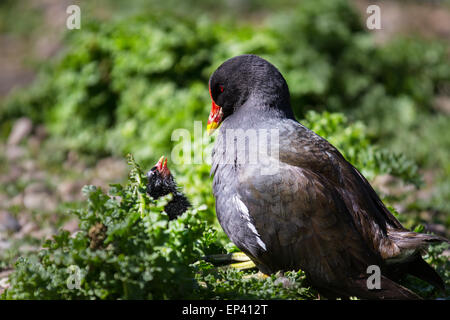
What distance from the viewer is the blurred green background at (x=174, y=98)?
636cm

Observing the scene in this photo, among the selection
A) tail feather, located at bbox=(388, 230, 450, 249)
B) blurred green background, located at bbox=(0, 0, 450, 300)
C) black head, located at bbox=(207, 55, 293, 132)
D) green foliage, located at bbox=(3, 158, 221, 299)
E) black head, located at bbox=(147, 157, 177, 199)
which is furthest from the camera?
blurred green background, located at bbox=(0, 0, 450, 300)

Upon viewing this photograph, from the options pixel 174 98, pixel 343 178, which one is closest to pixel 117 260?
pixel 343 178

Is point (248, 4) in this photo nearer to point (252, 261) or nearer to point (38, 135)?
point (38, 135)

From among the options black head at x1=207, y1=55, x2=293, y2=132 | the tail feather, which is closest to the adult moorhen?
black head at x1=207, y1=55, x2=293, y2=132

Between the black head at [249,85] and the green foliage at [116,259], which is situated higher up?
the black head at [249,85]

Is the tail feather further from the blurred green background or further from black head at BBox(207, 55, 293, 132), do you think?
the blurred green background

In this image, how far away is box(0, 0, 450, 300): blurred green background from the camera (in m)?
6.36

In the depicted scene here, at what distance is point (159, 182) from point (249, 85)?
948 mm

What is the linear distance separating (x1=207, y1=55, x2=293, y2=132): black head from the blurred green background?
2.16m

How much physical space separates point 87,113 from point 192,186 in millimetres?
3103

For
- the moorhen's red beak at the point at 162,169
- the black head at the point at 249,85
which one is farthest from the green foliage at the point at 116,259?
the black head at the point at 249,85

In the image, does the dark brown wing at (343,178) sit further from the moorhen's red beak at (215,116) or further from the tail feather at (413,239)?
the moorhen's red beak at (215,116)

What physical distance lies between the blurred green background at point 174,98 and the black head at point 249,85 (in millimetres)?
2164

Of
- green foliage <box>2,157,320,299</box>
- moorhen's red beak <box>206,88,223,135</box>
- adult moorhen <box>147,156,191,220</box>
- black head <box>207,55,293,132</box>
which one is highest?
black head <box>207,55,293,132</box>
